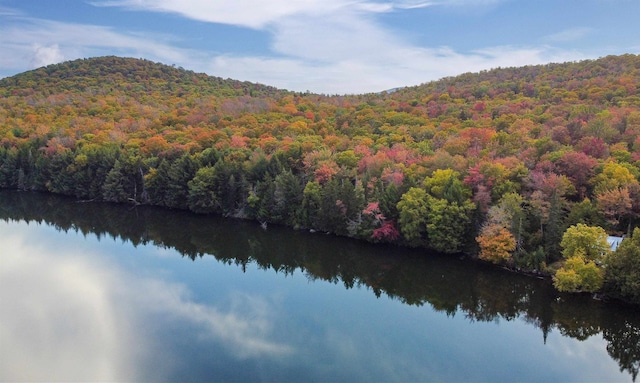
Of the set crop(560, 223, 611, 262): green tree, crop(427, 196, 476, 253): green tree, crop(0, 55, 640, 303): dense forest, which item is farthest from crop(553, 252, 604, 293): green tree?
crop(427, 196, 476, 253): green tree

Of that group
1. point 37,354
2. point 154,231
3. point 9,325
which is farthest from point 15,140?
point 37,354

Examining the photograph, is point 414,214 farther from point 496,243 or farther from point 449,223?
point 496,243

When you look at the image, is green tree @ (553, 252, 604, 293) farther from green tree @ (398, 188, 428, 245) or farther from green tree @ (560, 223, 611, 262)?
green tree @ (398, 188, 428, 245)

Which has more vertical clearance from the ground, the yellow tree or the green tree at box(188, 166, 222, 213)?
the green tree at box(188, 166, 222, 213)

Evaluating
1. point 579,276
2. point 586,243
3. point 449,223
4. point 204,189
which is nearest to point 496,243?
point 449,223

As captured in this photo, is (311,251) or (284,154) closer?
(311,251)

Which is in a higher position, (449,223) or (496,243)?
(449,223)

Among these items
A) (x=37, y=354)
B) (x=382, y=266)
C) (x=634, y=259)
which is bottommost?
(x=37, y=354)

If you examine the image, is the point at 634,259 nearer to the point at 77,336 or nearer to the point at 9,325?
the point at 77,336

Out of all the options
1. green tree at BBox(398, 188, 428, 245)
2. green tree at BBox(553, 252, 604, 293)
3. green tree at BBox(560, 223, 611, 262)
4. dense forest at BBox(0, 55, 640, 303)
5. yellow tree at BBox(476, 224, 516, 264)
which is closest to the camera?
green tree at BBox(553, 252, 604, 293)
